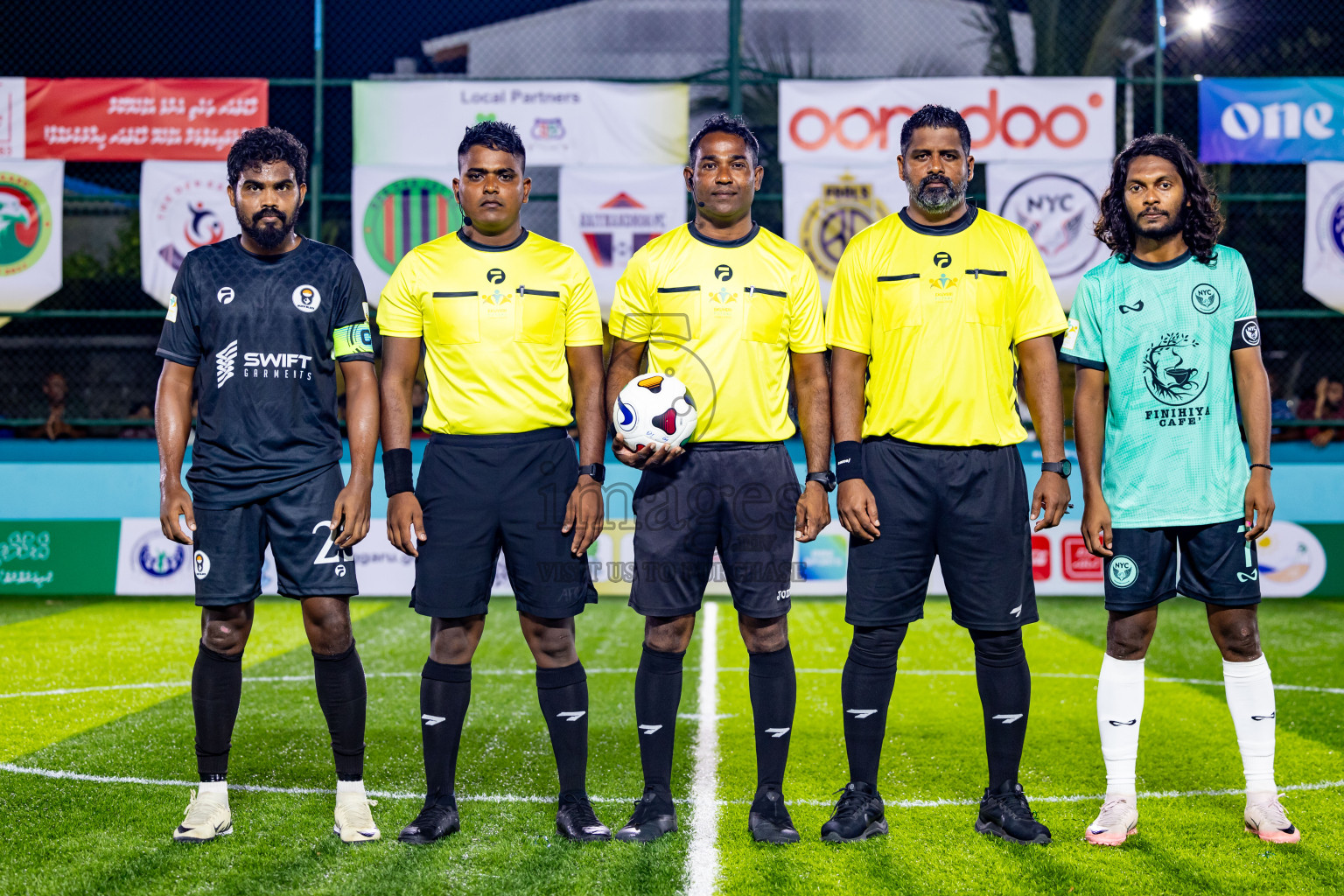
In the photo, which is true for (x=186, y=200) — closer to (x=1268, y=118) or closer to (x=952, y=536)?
(x=952, y=536)

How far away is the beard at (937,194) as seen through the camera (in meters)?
3.58

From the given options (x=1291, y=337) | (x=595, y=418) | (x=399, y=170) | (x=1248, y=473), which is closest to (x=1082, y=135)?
(x=1291, y=337)

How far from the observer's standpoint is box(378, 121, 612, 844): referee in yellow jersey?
11.6 feet

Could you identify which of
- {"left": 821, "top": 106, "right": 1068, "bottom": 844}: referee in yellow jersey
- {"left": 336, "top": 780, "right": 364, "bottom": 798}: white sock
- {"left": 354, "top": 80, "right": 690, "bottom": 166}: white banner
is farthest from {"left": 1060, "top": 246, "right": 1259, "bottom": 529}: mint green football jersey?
{"left": 354, "top": 80, "right": 690, "bottom": 166}: white banner

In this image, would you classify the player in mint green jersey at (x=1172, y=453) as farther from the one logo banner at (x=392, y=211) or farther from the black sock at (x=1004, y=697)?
the one logo banner at (x=392, y=211)

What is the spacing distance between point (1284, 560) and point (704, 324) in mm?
7930

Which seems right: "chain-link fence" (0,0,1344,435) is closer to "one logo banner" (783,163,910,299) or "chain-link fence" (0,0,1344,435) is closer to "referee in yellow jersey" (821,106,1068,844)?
"one logo banner" (783,163,910,299)

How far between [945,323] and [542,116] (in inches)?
282

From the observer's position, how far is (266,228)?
3.61 meters

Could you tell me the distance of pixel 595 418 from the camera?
3654 millimetres

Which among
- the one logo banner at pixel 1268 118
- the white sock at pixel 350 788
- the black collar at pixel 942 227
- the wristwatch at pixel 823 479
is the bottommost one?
the white sock at pixel 350 788

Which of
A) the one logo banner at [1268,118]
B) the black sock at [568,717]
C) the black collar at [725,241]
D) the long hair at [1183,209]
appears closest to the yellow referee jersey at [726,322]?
the black collar at [725,241]

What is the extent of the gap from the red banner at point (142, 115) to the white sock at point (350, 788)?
7.85 metres

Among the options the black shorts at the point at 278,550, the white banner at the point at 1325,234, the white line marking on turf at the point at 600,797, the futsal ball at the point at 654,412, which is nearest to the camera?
the futsal ball at the point at 654,412
